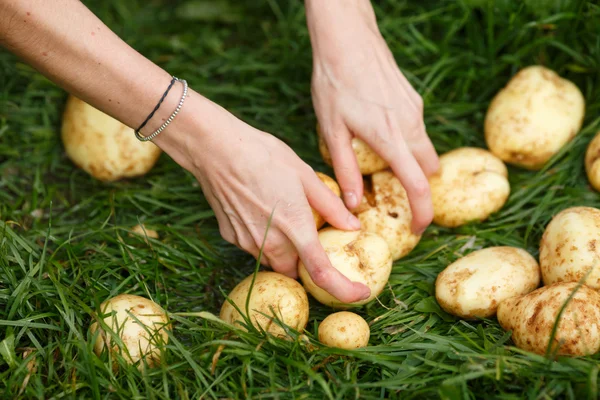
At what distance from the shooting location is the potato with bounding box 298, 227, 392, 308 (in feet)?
6.54

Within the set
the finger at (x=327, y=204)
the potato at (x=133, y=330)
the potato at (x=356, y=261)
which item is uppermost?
the finger at (x=327, y=204)

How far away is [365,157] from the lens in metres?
2.25

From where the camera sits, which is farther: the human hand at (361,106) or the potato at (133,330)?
the human hand at (361,106)

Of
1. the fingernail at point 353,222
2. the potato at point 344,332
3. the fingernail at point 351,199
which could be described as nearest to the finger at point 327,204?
the fingernail at point 353,222

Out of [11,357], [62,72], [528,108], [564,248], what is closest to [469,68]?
[528,108]

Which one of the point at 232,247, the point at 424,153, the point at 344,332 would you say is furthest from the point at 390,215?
the point at 232,247

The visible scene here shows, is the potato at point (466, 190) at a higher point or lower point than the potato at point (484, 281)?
higher

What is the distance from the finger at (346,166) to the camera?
2174 millimetres

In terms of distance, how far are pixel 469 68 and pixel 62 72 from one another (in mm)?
1875

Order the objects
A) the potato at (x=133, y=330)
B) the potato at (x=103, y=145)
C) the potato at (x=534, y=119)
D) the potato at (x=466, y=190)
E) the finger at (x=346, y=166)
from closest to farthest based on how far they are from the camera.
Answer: the potato at (x=133, y=330), the finger at (x=346, y=166), the potato at (x=466, y=190), the potato at (x=534, y=119), the potato at (x=103, y=145)

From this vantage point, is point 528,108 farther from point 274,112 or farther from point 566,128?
point 274,112

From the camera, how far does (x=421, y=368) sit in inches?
68.6

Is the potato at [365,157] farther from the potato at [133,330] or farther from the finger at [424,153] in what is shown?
the potato at [133,330]

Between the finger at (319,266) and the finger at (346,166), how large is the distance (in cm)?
31
